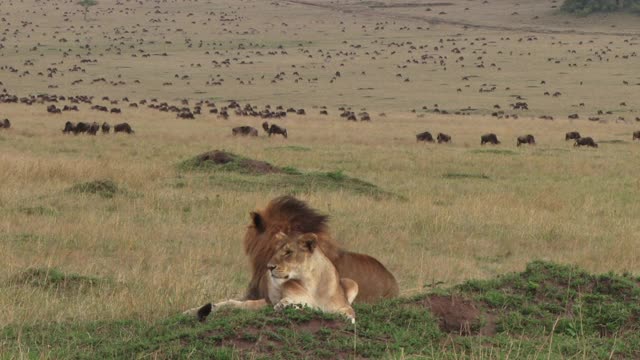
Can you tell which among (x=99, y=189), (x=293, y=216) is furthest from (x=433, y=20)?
(x=293, y=216)

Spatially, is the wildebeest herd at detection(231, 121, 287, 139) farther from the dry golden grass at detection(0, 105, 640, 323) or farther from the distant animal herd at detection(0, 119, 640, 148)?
the dry golden grass at detection(0, 105, 640, 323)

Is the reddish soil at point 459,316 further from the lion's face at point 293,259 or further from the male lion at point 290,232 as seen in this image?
Result: the lion's face at point 293,259

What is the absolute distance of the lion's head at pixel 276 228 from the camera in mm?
7312

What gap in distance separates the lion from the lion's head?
0.20 meters

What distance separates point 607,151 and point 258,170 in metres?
15.8

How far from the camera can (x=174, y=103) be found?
5562cm

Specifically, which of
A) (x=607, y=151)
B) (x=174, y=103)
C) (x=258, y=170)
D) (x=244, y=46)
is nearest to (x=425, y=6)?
(x=244, y=46)

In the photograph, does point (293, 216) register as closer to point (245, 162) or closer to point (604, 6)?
point (245, 162)

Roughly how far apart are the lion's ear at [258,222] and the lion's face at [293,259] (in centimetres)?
85

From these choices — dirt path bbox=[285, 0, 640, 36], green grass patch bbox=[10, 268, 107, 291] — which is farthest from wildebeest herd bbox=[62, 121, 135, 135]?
dirt path bbox=[285, 0, 640, 36]

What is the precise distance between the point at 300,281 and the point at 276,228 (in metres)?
0.83

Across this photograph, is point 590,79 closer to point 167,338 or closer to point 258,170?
point 258,170

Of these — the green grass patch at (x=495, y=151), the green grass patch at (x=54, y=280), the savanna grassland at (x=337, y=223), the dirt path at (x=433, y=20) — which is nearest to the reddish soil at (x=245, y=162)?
the savanna grassland at (x=337, y=223)

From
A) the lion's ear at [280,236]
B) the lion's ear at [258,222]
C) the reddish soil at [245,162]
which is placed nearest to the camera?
the lion's ear at [280,236]
